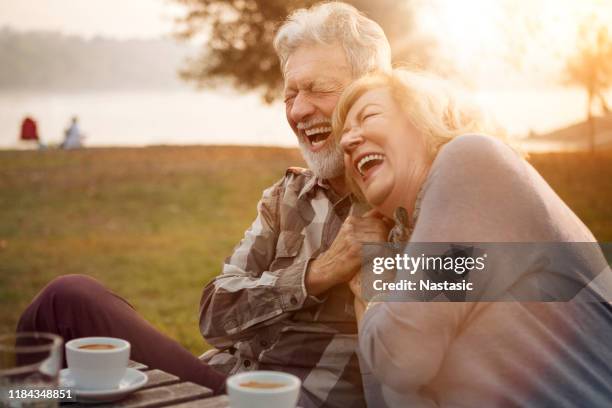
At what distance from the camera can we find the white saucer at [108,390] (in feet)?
6.21

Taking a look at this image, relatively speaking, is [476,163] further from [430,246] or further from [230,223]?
[230,223]

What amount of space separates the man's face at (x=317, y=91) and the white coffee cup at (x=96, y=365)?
1.32 m

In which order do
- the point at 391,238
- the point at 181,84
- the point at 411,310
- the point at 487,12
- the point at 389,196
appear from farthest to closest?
the point at 181,84 → the point at 487,12 → the point at 391,238 → the point at 389,196 → the point at 411,310

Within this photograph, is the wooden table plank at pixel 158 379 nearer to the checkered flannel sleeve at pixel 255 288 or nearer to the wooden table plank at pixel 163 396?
the wooden table plank at pixel 163 396

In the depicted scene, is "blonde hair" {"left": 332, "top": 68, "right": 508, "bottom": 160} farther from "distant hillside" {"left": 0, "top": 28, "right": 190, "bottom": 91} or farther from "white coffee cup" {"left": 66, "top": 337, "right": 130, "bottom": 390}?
"distant hillside" {"left": 0, "top": 28, "right": 190, "bottom": 91}

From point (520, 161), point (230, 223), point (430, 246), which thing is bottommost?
point (230, 223)

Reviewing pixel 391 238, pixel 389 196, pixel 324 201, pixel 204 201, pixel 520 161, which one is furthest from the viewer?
pixel 204 201

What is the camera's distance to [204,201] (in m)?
13.2

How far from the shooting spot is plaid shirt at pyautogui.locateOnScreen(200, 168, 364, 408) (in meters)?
2.83

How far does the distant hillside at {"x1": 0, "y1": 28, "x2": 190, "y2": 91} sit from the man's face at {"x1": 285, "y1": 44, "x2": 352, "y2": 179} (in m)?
60.7

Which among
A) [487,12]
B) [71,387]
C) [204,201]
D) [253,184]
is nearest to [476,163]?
[71,387]

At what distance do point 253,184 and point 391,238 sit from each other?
1188 cm

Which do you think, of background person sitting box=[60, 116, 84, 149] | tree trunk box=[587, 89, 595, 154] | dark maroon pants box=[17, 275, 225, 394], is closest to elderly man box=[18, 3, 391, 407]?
dark maroon pants box=[17, 275, 225, 394]

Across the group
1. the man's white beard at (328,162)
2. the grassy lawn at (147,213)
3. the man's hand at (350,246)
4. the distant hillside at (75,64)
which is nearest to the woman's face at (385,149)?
the man's hand at (350,246)
